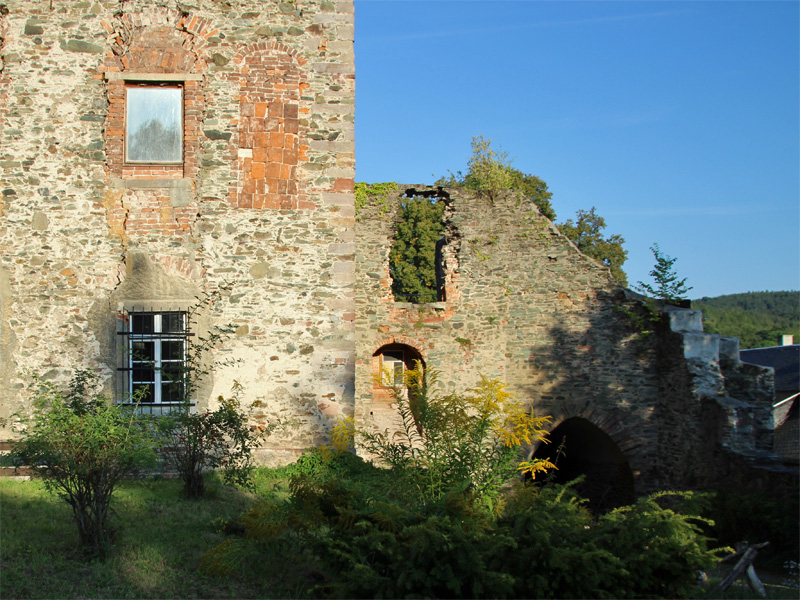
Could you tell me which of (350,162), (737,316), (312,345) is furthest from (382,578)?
(737,316)

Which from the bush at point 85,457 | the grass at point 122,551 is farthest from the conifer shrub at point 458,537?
the bush at point 85,457

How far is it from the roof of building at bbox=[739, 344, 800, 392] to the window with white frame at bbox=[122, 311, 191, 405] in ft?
78.9

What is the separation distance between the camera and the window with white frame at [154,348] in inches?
364

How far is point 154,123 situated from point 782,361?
28.5 metres

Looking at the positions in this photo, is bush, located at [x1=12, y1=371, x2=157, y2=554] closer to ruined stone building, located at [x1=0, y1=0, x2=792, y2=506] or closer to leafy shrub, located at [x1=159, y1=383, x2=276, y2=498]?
leafy shrub, located at [x1=159, y1=383, x2=276, y2=498]

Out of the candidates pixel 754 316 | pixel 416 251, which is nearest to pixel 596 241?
pixel 416 251

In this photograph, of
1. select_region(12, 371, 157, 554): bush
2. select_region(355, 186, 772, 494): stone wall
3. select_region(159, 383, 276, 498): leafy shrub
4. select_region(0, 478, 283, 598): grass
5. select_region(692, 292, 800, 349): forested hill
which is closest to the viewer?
select_region(0, 478, 283, 598): grass

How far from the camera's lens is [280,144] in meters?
9.61

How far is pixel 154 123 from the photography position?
9.60 metres

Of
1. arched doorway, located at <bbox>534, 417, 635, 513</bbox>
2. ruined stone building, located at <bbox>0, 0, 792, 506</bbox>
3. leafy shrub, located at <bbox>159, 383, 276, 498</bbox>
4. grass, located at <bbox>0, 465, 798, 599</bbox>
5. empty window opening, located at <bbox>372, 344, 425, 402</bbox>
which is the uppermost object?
ruined stone building, located at <bbox>0, 0, 792, 506</bbox>

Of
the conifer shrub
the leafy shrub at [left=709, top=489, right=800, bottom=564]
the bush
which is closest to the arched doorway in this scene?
the leafy shrub at [left=709, top=489, right=800, bottom=564]

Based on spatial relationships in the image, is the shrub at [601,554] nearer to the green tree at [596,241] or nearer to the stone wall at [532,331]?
the stone wall at [532,331]

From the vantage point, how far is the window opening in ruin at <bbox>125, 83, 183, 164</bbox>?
31.3 feet

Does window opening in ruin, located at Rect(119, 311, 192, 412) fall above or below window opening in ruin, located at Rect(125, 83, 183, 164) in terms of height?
below
